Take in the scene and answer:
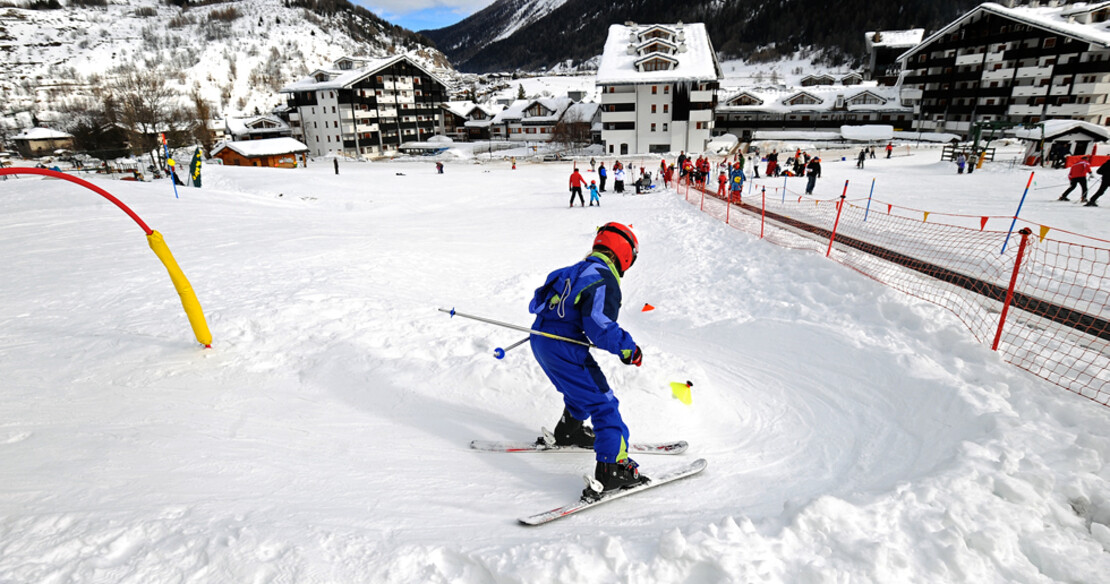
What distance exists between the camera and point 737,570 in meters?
2.34

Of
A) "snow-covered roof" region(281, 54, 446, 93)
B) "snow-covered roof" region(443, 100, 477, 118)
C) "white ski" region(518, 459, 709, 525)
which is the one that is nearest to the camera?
"white ski" region(518, 459, 709, 525)

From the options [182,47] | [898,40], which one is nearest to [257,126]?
[182,47]

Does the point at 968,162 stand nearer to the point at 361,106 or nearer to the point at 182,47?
the point at 361,106

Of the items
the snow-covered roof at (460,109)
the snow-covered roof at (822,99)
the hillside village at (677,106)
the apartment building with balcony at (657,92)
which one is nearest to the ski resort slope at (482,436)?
the hillside village at (677,106)

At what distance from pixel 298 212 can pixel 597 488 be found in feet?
56.8

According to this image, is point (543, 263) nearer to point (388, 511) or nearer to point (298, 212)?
point (388, 511)

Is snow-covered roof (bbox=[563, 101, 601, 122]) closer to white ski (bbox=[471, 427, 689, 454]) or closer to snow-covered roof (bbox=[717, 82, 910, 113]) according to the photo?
snow-covered roof (bbox=[717, 82, 910, 113])

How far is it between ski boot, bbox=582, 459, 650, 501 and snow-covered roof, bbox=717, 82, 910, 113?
66.3m

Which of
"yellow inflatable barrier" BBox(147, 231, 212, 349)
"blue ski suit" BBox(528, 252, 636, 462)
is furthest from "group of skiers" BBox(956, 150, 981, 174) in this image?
"yellow inflatable barrier" BBox(147, 231, 212, 349)

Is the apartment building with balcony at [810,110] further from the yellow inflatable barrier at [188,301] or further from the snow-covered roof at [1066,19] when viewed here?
the yellow inflatable barrier at [188,301]

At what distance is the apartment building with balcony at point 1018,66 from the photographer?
44062 millimetres

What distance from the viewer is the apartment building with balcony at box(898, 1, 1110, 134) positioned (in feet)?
145

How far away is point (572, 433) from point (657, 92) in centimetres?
5035

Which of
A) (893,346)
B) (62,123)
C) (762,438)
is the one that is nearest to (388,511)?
(762,438)
